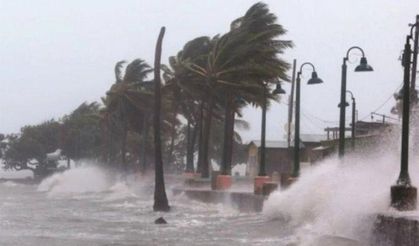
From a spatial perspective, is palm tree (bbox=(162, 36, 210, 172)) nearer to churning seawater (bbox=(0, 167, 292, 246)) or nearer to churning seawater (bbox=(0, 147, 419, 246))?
churning seawater (bbox=(0, 167, 292, 246))

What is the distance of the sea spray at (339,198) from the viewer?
1570cm

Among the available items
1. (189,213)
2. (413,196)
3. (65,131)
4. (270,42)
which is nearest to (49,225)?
(189,213)

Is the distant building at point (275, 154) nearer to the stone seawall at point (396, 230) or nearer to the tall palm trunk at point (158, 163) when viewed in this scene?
the tall palm trunk at point (158, 163)

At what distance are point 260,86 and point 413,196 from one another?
1136 inches

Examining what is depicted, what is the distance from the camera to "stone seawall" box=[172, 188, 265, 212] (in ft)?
96.6

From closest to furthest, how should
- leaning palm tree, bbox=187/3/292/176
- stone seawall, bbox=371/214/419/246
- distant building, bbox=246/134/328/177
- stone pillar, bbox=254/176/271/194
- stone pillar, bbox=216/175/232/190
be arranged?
1. stone seawall, bbox=371/214/419/246
2. stone pillar, bbox=254/176/271/194
3. stone pillar, bbox=216/175/232/190
4. leaning palm tree, bbox=187/3/292/176
5. distant building, bbox=246/134/328/177

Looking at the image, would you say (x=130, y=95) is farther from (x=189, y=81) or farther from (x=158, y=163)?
(x=158, y=163)

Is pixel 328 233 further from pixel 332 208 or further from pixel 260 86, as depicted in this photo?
pixel 260 86

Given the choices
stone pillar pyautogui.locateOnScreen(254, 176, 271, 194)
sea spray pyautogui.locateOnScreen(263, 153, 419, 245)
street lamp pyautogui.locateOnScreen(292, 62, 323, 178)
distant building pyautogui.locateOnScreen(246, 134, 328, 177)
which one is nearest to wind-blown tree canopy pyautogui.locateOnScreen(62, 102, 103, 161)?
distant building pyautogui.locateOnScreen(246, 134, 328, 177)

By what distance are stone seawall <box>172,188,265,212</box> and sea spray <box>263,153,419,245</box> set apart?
2.10 m

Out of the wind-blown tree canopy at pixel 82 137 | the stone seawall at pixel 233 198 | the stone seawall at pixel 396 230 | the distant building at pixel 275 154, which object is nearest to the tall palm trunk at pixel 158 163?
the stone seawall at pixel 233 198

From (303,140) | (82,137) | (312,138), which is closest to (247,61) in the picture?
(303,140)

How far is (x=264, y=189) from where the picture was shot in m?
30.3

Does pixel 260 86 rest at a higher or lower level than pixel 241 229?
higher
